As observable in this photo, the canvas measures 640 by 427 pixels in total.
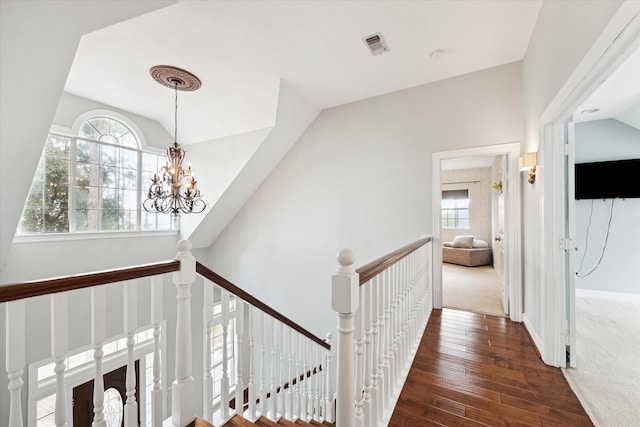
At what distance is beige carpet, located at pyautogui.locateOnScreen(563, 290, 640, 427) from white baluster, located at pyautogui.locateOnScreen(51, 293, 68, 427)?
8.90ft

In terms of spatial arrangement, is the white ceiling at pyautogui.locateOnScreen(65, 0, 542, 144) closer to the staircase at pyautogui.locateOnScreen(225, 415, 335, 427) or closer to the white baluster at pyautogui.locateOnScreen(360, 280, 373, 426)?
the white baluster at pyautogui.locateOnScreen(360, 280, 373, 426)

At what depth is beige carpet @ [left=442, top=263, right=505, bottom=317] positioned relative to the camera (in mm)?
3596

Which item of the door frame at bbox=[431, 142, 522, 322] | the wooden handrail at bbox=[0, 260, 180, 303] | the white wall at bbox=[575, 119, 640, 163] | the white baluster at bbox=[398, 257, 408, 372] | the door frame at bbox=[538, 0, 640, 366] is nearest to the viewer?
the wooden handrail at bbox=[0, 260, 180, 303]

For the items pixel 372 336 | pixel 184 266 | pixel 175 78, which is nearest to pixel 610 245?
pixel 372 336

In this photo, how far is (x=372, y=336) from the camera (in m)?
1.36

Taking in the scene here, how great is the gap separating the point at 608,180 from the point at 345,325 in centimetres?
468

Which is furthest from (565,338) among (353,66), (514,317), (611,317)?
(353,66)

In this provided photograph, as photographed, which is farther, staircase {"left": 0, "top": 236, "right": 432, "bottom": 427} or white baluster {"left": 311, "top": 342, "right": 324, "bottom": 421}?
white baluster {"left": 311, "top": 342, "right": 324, "bottom": 421}

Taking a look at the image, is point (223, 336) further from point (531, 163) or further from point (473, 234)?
point (473, 234)

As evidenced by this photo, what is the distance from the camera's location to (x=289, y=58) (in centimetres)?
306

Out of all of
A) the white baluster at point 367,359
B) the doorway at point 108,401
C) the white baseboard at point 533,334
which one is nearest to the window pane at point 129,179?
the doorway at point 108,401

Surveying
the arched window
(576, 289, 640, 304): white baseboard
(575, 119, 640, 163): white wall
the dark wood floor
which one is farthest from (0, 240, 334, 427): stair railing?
(575, 119, 640, 163): white wall

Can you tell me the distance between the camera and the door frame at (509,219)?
306 centimetres

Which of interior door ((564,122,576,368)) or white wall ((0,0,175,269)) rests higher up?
white wall ((0,0,175,269))
